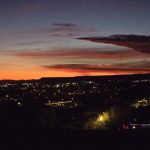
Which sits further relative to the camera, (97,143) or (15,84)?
(15,84)

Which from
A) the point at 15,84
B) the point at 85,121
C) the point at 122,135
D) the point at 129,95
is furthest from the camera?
the point at 15,84

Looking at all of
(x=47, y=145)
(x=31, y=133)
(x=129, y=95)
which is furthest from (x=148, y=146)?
(x=129, y=95)

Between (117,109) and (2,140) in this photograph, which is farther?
(117,109)

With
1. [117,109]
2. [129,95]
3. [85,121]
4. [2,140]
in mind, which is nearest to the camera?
[2,140]

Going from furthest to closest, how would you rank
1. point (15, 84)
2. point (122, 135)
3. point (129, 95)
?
1. point (15, 84)
2. point (129, 95)
3. point (122, 135)

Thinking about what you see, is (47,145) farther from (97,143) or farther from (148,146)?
(148,146)

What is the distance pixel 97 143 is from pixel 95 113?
2247 centimetres

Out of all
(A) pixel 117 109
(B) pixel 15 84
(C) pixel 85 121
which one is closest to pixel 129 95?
(A) pixel 117 109

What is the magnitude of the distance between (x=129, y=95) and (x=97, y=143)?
5393 cm

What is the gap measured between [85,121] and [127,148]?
21.2 m

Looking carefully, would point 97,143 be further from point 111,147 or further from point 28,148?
point 28,148

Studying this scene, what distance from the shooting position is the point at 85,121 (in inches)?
1348

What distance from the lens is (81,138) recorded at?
48.1 ft

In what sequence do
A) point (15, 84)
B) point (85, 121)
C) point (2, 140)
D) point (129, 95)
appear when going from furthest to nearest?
point (15, 84)
point (129, 95)
point (85, 121)
point (2, 140)
